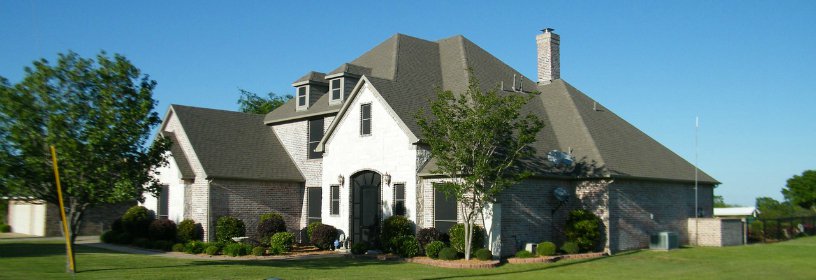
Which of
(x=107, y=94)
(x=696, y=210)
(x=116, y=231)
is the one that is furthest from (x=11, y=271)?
(x=696, y=210)

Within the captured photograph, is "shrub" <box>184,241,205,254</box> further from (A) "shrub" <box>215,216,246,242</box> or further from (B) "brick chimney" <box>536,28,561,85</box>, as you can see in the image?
(B) "brick chimney" <box>536,28,561,85</box>

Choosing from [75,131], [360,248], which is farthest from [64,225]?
[360,248]

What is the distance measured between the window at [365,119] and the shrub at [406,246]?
5.26m

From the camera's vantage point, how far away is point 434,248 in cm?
2512

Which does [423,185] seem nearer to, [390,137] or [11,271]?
[390,137]

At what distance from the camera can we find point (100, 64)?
2103cm

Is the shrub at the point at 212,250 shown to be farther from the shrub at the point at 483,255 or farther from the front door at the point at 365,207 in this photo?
the shrub at the point at 483,255

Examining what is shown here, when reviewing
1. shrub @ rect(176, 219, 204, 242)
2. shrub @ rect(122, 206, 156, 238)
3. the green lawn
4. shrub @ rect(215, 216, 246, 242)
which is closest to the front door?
the green lawn

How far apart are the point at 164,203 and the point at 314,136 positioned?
735 centimetres

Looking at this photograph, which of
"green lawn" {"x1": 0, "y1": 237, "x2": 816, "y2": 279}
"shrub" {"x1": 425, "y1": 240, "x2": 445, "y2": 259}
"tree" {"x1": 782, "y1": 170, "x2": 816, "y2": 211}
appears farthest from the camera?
"tree" {"x1": 782, "y1": 170, "x2": 816, "y2": 211}

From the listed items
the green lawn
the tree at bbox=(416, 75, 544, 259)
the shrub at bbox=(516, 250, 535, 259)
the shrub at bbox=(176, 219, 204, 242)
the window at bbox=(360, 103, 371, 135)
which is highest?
the window at bbox=(360, 103, 371, 135)

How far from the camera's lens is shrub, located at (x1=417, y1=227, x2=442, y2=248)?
26.2m

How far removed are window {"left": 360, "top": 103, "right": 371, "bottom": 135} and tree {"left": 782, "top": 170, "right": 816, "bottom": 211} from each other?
37.8 metres

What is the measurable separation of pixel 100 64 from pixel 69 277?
5993 millimetres
